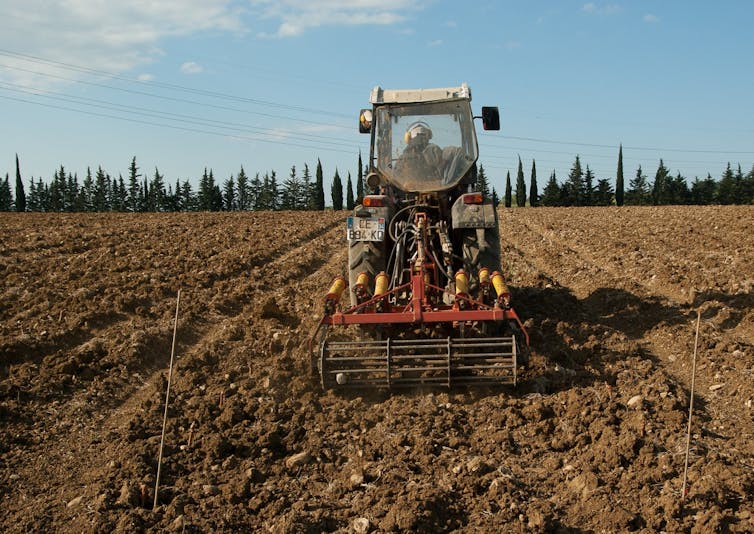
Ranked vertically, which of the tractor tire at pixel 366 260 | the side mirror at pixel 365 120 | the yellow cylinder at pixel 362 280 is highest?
the side mirror at pixel 365 120

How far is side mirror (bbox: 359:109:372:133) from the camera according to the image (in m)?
8.23

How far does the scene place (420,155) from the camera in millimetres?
8039

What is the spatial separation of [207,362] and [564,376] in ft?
10.7

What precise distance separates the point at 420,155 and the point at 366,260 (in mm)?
1332

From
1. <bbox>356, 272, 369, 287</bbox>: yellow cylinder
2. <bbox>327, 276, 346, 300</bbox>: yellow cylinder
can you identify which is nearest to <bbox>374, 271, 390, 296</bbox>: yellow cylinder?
<bbox>356, 272, 369, 287</bbox>: yellow cylinder

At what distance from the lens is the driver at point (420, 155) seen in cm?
797

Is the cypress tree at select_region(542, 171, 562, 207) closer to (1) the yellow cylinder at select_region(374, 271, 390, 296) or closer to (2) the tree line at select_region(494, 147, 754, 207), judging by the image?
(2) the tree line at select_region(494, 147, 754, 207)

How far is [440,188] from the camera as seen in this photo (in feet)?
25.7

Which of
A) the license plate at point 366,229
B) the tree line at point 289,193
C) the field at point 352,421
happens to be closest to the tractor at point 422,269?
the license plate at point 366,229

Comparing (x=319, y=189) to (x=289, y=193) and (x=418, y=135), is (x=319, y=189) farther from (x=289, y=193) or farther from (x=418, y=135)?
(x=418, y=135)

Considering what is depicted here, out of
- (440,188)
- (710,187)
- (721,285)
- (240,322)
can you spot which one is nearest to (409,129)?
(440,188)

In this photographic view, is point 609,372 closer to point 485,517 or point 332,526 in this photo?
point 485,517

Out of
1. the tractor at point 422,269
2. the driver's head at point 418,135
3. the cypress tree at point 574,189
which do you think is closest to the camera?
the tractor at point 422,269

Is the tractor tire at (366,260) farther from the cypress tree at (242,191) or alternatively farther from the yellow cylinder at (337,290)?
the cypress tree at (242,191)
